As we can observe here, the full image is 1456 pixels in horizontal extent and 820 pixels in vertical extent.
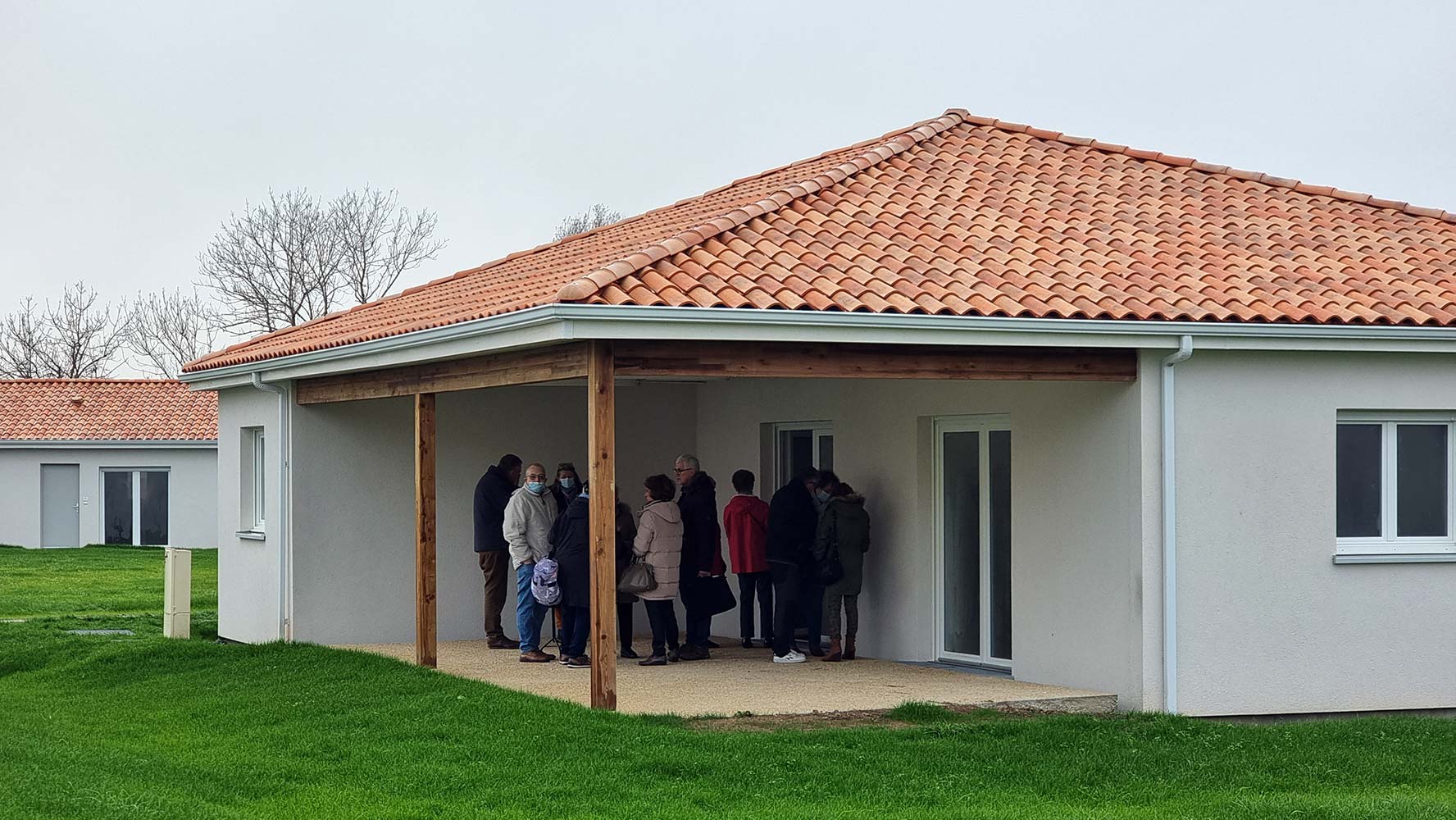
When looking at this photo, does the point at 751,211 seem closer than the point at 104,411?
Yes

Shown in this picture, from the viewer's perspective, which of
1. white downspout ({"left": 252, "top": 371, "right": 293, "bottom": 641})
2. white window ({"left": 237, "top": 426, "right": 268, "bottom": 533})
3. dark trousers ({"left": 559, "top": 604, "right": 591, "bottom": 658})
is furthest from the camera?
white window ({"left": 237, "top": 426, "right": 268, "bottom": 533})

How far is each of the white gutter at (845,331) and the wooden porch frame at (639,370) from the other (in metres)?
0.23

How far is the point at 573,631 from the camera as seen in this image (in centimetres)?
1423

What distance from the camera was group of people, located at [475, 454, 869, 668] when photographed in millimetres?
14242

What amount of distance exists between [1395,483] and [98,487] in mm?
31461

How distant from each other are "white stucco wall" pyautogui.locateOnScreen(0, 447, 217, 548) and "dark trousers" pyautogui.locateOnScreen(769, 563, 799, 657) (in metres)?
25.9

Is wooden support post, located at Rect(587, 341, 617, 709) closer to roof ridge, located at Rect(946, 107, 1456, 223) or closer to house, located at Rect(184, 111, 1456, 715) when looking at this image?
house, located at Rect(184, 111, 1456, 715)

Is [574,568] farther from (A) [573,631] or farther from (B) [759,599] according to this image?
(B) [759,599]

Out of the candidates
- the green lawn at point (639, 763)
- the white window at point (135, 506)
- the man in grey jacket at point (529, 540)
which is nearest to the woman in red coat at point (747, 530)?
the man in grey jacket at point (529, 540)

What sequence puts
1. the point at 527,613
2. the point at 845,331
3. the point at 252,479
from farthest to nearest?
the point at 252,479 < the point at 527,613 < the point at 845,331

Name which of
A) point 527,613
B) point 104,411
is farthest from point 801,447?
point 104,411

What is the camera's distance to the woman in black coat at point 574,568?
13.6m

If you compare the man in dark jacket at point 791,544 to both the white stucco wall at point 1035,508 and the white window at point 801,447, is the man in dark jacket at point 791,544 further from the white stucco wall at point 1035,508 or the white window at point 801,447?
the white window at point 801,447

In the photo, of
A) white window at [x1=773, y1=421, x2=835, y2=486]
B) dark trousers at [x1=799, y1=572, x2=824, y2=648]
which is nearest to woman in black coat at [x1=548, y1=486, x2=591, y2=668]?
dark trousers at [x1=799, y1=572, x2=824, y2=648]
